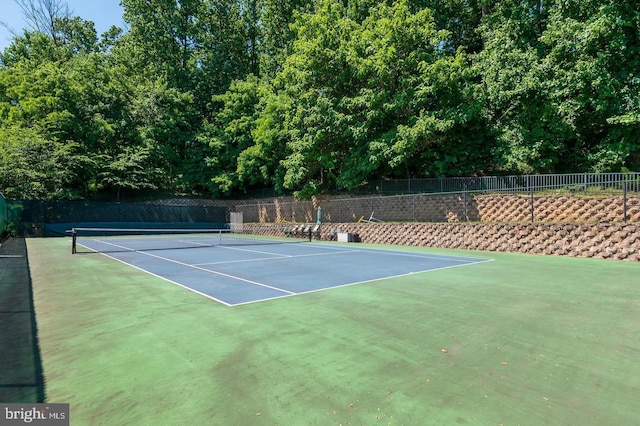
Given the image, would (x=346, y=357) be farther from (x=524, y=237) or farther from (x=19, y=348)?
(x=524, y=237)

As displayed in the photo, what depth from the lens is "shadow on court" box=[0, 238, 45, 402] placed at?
2.66 meters

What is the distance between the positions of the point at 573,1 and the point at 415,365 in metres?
23.7

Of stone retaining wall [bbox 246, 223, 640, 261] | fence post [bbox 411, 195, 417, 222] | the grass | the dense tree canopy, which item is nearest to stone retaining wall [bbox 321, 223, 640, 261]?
stone retaining wall [bbox 246, 223, 640, 261]

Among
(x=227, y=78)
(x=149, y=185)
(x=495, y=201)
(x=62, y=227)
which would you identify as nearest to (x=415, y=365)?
(x=495, y=201)

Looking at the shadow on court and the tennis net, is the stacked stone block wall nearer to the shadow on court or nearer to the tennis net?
the tennis net

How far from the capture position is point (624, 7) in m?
16.7

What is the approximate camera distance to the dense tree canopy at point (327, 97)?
18094mm

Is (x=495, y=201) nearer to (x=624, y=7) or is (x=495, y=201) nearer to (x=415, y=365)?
(x=624, y=7)

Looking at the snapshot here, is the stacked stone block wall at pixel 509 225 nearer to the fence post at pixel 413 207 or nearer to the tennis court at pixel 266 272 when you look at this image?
the fence post at pixel 413 207
